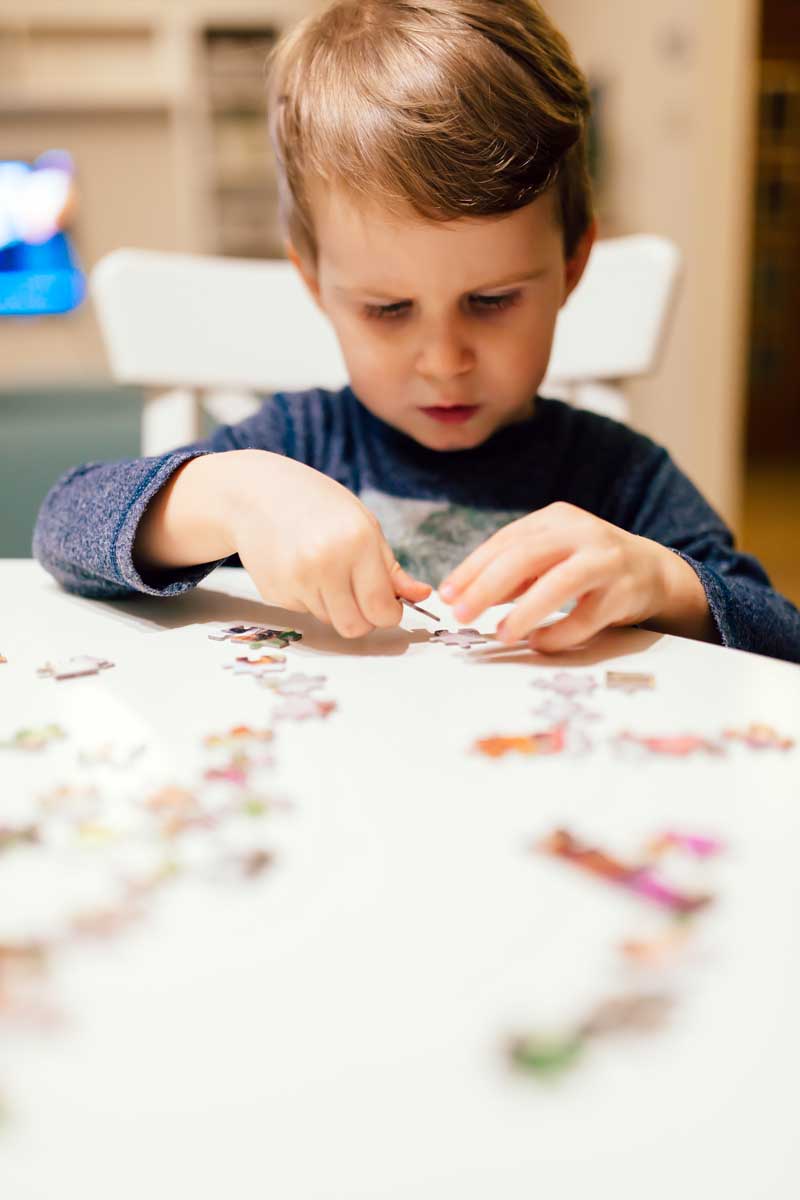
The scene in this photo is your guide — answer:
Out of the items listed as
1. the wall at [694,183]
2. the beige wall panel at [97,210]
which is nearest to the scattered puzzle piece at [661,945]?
the wall at [694,183]

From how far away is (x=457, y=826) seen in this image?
0.39 metres

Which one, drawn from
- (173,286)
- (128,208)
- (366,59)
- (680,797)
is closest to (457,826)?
(680,797)

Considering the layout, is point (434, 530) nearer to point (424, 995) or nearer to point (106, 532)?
point (106, 532)

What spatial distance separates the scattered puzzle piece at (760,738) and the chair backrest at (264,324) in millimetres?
948

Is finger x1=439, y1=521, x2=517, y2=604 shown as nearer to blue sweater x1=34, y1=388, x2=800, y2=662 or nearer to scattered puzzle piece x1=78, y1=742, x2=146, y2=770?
scattered puzzle piece x1=78, y1=742, x2=146, y2=770

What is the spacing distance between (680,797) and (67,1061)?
24 cm

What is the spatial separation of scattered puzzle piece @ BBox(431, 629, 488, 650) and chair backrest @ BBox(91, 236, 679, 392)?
0.77 metres

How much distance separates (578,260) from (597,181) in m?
3.04

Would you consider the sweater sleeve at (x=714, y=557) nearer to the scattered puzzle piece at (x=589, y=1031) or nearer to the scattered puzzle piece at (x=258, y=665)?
the scattered puzzle piece at (x=258, y=665)

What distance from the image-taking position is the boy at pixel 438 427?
25.0 inches

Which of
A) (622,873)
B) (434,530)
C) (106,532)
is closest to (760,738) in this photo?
(622,873)

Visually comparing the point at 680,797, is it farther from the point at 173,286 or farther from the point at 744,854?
the point at 173,286

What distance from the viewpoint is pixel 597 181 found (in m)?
3.75

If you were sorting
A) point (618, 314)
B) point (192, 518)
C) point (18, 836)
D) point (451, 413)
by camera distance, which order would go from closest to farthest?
point (18, 836), point (192, 518), point (451, 413), point (618, 314)
